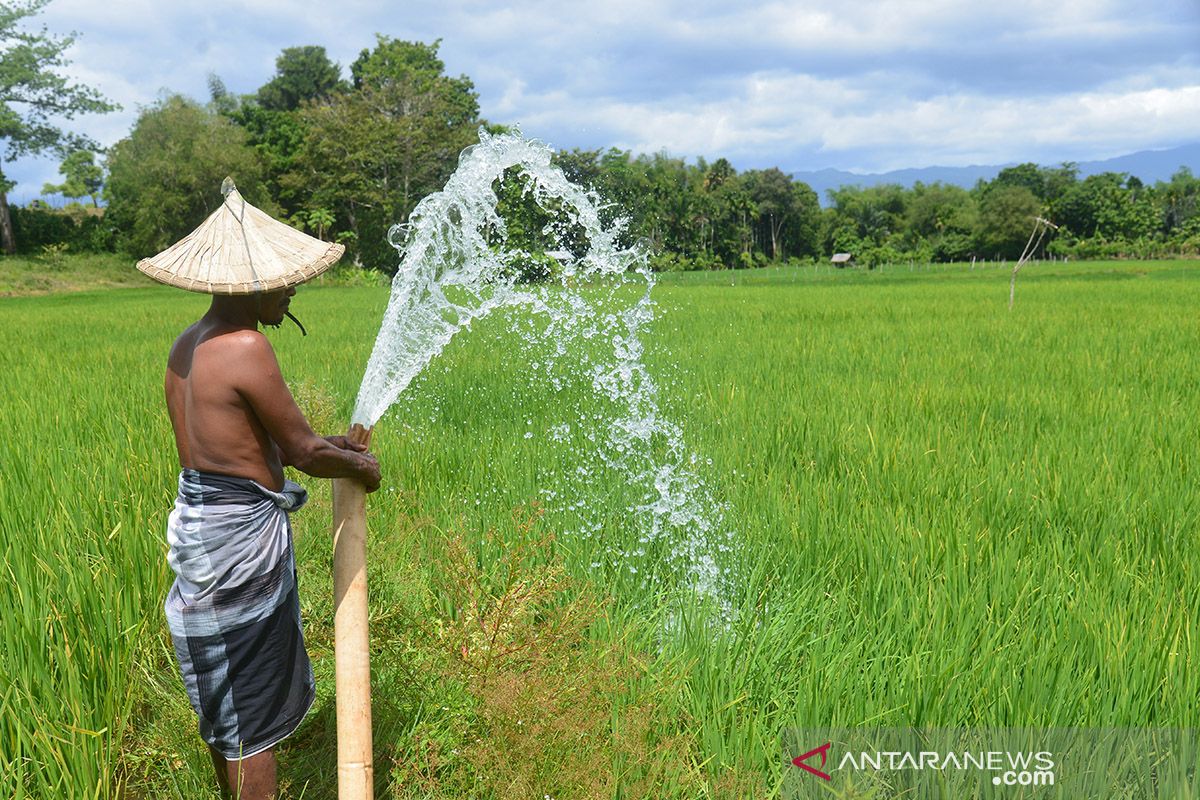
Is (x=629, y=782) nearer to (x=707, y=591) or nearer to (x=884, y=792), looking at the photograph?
(x=884, y=792)

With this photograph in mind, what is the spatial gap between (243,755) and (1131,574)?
2573 millimetres

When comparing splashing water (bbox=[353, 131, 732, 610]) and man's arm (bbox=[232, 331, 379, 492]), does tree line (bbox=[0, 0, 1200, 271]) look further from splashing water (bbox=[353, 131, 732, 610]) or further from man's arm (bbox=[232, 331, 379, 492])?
man's arm (bbox=[232, 331, 379, 492])

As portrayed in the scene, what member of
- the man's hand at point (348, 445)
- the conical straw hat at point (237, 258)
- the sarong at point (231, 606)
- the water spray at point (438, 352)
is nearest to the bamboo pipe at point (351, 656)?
the water spray at point (438, 352)

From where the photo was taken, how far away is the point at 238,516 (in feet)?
5.55

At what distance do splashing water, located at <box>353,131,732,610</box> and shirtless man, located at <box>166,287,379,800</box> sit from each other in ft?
0.59

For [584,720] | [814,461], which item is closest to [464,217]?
[584,720]

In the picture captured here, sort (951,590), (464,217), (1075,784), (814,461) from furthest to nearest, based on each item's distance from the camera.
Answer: (814,461) → (951,590) → (464,217) → (1075,784)

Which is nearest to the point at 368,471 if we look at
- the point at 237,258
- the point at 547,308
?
the point at 237,258

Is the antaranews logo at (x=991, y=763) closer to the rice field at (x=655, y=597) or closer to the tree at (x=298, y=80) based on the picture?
the rice field at (x=655, y=597)

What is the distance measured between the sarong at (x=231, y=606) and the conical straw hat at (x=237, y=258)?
1.35 ft

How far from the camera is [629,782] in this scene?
187 cm

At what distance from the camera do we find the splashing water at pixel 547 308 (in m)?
2.03

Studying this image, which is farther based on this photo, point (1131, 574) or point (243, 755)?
point (1131, 574)

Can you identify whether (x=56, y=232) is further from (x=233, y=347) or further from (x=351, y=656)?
(x=351, y=656)
